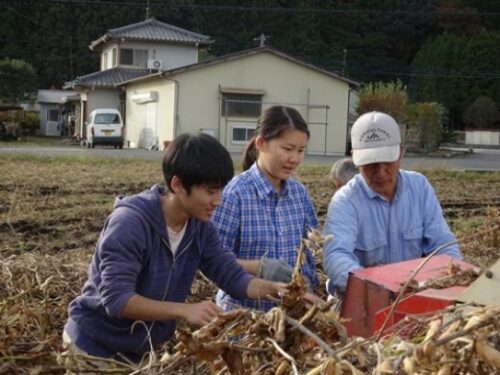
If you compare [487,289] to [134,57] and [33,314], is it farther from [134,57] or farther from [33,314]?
[134,57]

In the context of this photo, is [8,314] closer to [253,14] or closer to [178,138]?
[178,138]

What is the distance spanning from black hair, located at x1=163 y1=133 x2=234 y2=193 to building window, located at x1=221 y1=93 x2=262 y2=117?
30.2m

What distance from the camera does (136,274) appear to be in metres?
2.29

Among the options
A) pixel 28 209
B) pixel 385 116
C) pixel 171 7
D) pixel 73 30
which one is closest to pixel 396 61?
pixel 171 7

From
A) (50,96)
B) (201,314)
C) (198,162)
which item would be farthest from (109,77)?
(201,314)

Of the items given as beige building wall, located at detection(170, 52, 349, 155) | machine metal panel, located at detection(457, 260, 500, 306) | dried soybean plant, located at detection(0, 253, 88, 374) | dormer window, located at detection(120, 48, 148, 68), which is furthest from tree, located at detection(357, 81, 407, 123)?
machine metal panel, located at detection(457, 260, 500, 306)

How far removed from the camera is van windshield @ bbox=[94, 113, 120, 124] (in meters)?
33.0

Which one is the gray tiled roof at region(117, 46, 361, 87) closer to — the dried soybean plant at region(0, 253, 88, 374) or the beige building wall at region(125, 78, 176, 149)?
the beige building wall at region(125, 78, 176, 149)

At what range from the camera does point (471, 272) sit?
7.38 ft

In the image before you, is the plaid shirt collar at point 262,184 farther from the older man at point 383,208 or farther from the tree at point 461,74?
the tree at point 461,74

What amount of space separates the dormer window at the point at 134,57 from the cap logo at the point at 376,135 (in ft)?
126

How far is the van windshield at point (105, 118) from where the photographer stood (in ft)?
108

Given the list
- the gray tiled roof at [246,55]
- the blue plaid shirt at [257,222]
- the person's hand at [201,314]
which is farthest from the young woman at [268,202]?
the gray tiled roof at [246,55]

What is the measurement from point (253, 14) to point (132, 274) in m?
66.4
